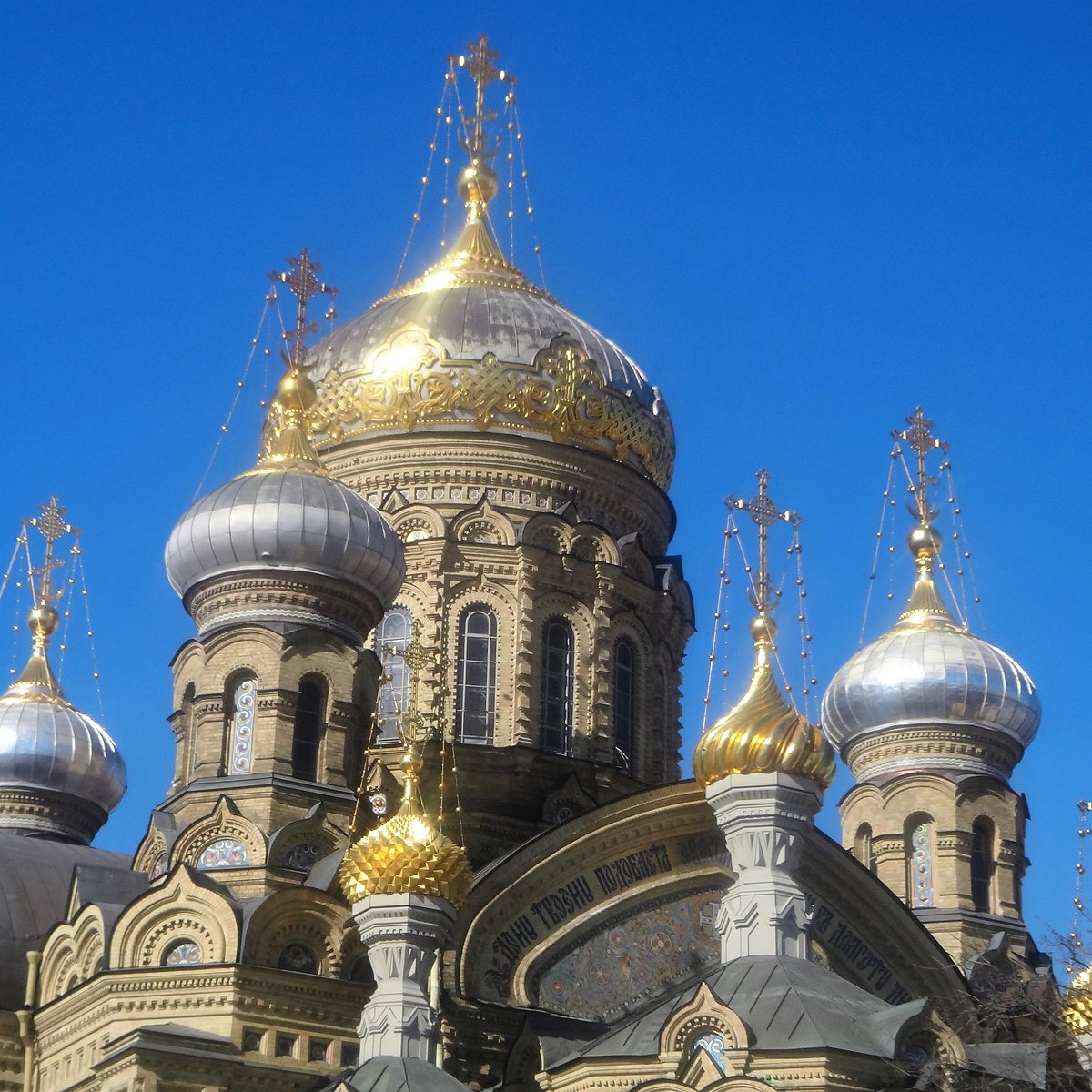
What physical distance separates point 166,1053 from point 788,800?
14.0ft

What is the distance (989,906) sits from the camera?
72.3ft

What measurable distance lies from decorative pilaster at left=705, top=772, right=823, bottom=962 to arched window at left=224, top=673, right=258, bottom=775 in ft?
11.0

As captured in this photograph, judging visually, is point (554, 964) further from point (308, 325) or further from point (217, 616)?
point (308, 325)

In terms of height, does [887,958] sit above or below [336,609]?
below

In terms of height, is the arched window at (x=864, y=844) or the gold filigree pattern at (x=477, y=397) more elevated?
the gold filigree pattern at (x=477, y=397)

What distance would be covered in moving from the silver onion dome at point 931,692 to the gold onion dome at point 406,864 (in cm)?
551

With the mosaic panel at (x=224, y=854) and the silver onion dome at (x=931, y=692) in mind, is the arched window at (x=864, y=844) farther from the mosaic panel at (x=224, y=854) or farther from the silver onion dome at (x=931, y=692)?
the mosaic panel at (x=224, y=854)

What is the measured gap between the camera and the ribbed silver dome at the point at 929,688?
22094mm

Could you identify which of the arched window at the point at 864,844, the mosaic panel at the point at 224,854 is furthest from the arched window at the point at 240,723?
the arched window at the point at 864,844

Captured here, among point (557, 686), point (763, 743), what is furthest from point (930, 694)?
point (763, 743)

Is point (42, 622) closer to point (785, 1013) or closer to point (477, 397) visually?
point (477, 397)

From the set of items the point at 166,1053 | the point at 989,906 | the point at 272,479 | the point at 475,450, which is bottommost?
the point at 166,1053

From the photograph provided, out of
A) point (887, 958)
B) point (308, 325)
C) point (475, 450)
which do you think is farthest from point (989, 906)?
point (308, 325)

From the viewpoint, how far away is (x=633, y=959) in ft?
62.3
